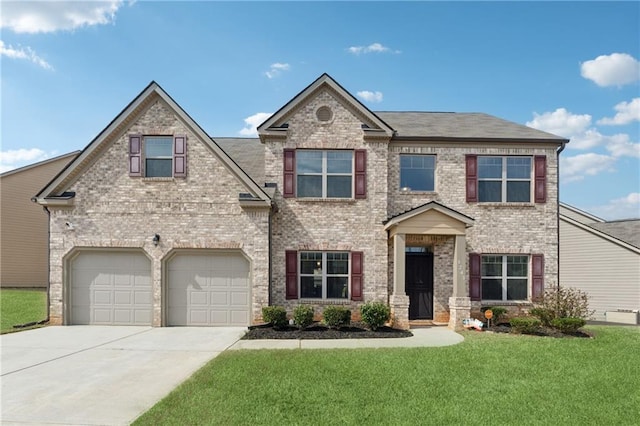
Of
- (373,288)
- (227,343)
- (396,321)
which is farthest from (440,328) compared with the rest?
(227,343)

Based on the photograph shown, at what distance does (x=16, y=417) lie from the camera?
243 inches

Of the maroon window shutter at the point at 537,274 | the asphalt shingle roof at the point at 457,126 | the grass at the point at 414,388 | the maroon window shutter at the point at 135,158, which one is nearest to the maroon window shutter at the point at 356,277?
the grass at the point at 414,388

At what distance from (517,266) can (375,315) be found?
6.18m

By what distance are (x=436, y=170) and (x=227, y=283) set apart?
853 cm

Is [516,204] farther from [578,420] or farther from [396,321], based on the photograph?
Answer: [578,420]

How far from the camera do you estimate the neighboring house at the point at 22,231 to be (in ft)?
77.0

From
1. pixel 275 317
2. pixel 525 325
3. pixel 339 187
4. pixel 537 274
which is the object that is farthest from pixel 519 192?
pixel 275 317

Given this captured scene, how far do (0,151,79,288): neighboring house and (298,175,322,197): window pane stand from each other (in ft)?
55.0

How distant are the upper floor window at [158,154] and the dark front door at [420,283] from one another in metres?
9.15

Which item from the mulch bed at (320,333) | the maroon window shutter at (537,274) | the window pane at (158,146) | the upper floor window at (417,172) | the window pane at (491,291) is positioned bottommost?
the mulch bed at (320,333)

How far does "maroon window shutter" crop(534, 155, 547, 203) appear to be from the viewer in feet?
49.8

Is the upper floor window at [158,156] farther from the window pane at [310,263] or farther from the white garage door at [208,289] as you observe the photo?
the window pane at [310,263]

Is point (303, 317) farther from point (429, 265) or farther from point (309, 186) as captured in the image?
point (429, 265)

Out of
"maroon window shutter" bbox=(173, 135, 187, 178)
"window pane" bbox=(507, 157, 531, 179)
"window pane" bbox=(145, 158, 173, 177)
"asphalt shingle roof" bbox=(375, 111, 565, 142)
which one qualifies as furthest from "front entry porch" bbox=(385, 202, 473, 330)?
"window pane" bbox=(145, 158, 173, 177)
